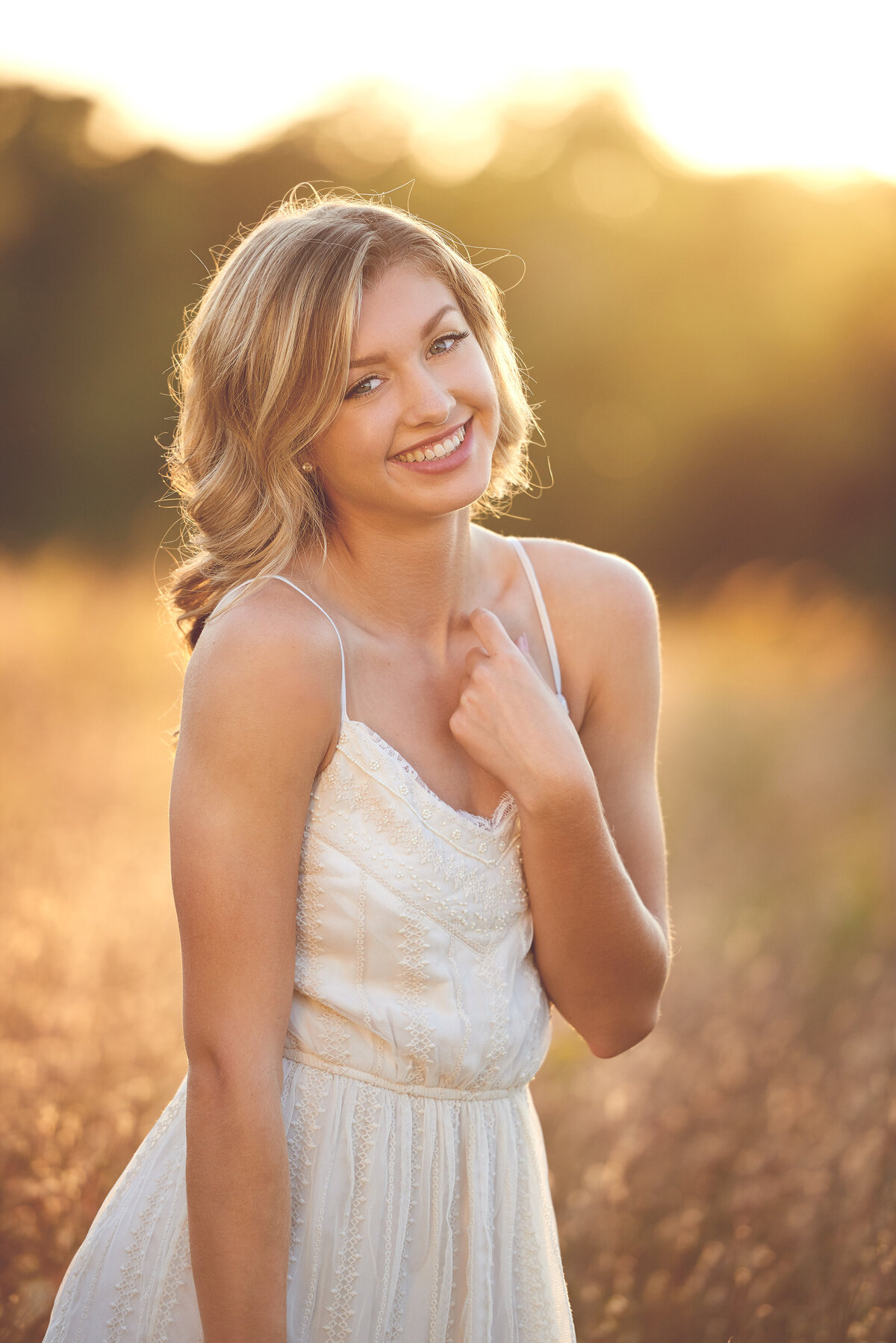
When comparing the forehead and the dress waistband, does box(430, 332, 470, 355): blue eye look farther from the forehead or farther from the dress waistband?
the dress waistband

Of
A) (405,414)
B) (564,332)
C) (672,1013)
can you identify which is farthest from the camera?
(564,332)

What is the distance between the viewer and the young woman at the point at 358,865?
5.03ft

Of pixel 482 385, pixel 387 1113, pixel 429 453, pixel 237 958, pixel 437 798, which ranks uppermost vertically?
pixel 482 385

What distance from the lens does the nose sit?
5.77 ft

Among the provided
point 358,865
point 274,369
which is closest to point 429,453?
point 274,369

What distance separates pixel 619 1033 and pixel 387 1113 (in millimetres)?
426

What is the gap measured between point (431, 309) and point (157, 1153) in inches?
54.5

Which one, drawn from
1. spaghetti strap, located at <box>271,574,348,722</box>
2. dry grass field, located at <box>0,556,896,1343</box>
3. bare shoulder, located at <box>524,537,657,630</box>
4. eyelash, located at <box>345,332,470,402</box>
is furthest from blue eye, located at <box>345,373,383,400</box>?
dry grass field, located at <box>0,556,896,1343</box>

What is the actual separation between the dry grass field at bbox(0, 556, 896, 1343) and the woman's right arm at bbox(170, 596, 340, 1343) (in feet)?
2.48

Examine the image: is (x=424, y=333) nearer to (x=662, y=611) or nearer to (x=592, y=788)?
(x=592, y=788)

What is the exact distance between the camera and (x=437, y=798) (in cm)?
170

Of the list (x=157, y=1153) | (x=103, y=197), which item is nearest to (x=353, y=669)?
(x=157, y=1153)

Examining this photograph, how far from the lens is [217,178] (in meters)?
15.0

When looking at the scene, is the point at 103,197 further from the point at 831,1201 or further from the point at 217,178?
the point at 831,1201
